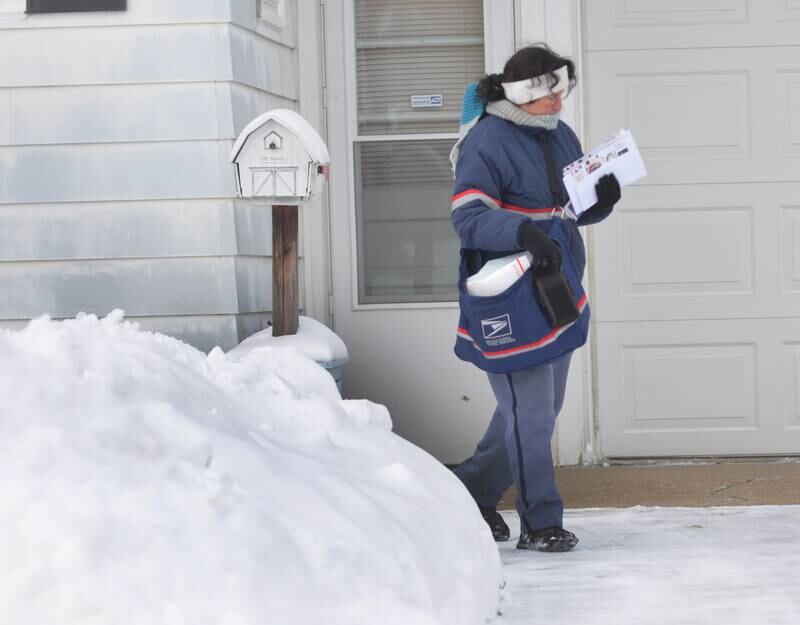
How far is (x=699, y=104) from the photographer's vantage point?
5.41m

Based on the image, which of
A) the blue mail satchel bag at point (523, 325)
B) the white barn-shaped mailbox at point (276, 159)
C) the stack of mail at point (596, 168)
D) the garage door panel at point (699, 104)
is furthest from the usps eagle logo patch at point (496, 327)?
the garage door panel at point (699, 104)

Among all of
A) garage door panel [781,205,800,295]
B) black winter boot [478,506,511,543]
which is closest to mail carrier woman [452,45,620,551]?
black winter boot [478,506,511,543]

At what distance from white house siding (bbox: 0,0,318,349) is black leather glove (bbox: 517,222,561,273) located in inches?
60.1

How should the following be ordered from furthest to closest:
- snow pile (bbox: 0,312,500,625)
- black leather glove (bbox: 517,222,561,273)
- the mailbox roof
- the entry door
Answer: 1. the entry door
2. the mailbox roof
3. black leather glove (bbox: 517,222,561,273)
4. snow pile (bbox: 0,312,500,625)

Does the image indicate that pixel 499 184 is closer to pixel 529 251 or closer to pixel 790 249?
pixel 529 251

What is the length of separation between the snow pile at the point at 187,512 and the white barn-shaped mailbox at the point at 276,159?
1.88 metres

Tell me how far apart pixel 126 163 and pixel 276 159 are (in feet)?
2.18

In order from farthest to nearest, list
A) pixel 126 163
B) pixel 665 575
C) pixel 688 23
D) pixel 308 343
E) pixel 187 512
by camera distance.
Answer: pixel 688 23, pixel 126 163, pixel 308 343, pixel 665 575, pixel 187 512

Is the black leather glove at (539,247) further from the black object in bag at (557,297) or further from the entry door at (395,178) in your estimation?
the entry door at (395,178)

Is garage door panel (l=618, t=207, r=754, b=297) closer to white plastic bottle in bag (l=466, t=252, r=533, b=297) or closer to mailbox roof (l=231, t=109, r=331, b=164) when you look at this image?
mailbox roof (l=231, t=109, r=331, b=164)

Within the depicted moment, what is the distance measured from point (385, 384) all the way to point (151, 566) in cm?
362

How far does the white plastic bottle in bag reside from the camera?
359 centimetres

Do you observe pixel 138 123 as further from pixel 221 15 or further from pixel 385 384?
pixel 385 384

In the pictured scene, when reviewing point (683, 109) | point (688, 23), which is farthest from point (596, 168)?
point (688, 23)
